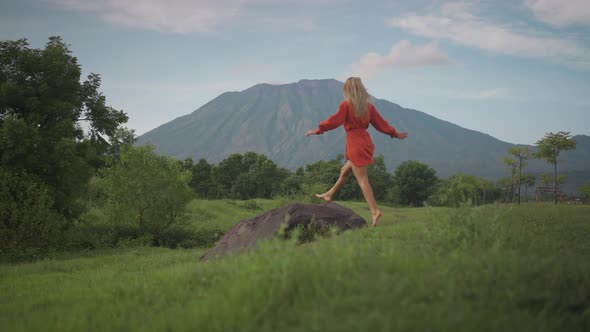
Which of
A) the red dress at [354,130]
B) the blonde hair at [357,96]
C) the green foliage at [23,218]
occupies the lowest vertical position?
the green foliage at [23,218]

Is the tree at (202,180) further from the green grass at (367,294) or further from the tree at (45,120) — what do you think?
the green grass at (367,294)

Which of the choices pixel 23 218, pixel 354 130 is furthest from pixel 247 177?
pixel 354 130

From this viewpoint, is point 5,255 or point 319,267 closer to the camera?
point 319,267

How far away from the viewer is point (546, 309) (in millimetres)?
3209

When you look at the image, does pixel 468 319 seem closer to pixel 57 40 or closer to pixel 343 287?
pixel 343 287

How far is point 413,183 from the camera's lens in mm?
87062

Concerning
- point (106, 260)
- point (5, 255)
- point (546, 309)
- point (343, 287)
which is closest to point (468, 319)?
point (546, 309)

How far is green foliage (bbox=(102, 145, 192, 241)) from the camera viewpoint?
868 inches

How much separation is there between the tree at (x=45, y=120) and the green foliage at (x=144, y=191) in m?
1.68

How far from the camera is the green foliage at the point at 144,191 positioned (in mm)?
22047

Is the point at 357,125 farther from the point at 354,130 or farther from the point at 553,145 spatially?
the point at 553,145

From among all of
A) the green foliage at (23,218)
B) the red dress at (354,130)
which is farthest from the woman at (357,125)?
the green foliage at (23,218)

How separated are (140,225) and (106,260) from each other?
27.8ft

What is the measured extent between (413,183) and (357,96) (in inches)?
3191
